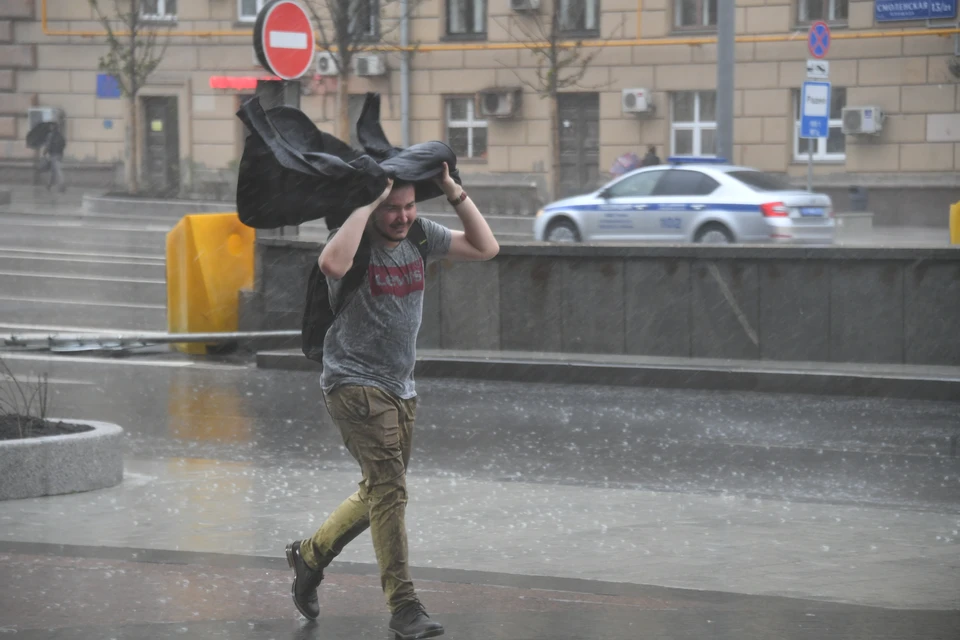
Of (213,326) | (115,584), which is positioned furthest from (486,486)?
(213,326)

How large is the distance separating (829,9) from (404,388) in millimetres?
28623

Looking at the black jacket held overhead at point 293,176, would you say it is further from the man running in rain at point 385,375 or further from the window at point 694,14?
the window at point 694,14

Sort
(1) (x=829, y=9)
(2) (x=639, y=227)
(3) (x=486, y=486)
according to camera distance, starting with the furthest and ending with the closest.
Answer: (1) (x=829, y=9), (2) (x=639, y=227), (3) (x=486, y=486)

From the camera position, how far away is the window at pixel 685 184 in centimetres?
2061

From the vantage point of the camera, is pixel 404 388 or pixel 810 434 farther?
pixel 810 434

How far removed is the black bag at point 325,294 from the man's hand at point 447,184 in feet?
0.53

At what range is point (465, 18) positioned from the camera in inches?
1421

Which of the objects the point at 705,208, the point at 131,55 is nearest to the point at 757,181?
the point at 705,208

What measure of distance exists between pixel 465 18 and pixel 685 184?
16464 millimetres

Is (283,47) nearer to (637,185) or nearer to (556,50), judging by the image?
(637,185)

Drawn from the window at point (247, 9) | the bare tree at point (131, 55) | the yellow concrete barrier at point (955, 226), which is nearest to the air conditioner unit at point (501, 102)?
the window at point (247, 9)

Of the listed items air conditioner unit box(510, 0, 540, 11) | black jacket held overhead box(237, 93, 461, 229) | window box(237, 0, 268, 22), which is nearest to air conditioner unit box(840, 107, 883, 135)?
air conditioner unit box(510, 0, 540, 11)

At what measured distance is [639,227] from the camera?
21.2 m

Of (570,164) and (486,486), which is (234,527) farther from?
(570,164)
